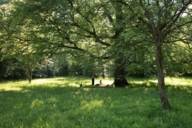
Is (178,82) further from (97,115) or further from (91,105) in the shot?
(97,115)

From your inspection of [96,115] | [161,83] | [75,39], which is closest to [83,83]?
[75,39]

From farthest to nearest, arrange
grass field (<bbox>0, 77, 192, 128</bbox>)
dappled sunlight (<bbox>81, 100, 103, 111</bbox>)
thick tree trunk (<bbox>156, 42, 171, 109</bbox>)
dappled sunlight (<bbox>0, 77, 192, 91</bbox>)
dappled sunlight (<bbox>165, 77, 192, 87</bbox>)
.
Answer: dappled sunlight (<bbox>165, 77, 192, 87</bbox>)
dappled sunlight (<bbox>0, 77, 192, 91</bbox>)
dappled sunlight (<bbox>81, 100, 103, 111</bbox>)
thick tree trunk (<bbox>156, 42, 171, 109</bbox>)
grass field (<bbox>0, 77, 192, 128</bbox>)

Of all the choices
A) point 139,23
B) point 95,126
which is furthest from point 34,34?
point 95,126

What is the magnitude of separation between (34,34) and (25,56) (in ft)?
6.64

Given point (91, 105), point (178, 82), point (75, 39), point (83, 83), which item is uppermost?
point (75, 39)

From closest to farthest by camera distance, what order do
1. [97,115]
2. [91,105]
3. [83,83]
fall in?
[97,115]
[91,105]
[83,83]

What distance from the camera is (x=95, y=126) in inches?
352

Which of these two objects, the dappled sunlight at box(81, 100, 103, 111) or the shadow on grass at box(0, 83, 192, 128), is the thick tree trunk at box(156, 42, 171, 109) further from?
the dappled sunlight at box(81, 100, 103, 111)

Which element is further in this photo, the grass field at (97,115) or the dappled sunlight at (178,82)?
the dappled sunlight at (178,82)

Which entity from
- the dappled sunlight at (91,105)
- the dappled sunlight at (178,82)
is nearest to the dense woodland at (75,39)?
the dappled sunlight at (178,82)

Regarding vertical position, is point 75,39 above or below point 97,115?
above

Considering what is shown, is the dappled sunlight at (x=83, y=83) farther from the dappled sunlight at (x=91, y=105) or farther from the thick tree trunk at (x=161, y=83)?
the thick tree trunk at (x=161, y=83)

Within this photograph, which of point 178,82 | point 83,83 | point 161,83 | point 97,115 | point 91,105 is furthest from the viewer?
point 83,83

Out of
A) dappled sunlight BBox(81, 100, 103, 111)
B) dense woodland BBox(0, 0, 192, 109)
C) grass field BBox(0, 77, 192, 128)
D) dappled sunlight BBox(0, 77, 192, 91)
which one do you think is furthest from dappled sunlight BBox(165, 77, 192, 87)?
grass field BBox(0, 77, 192, 128)
